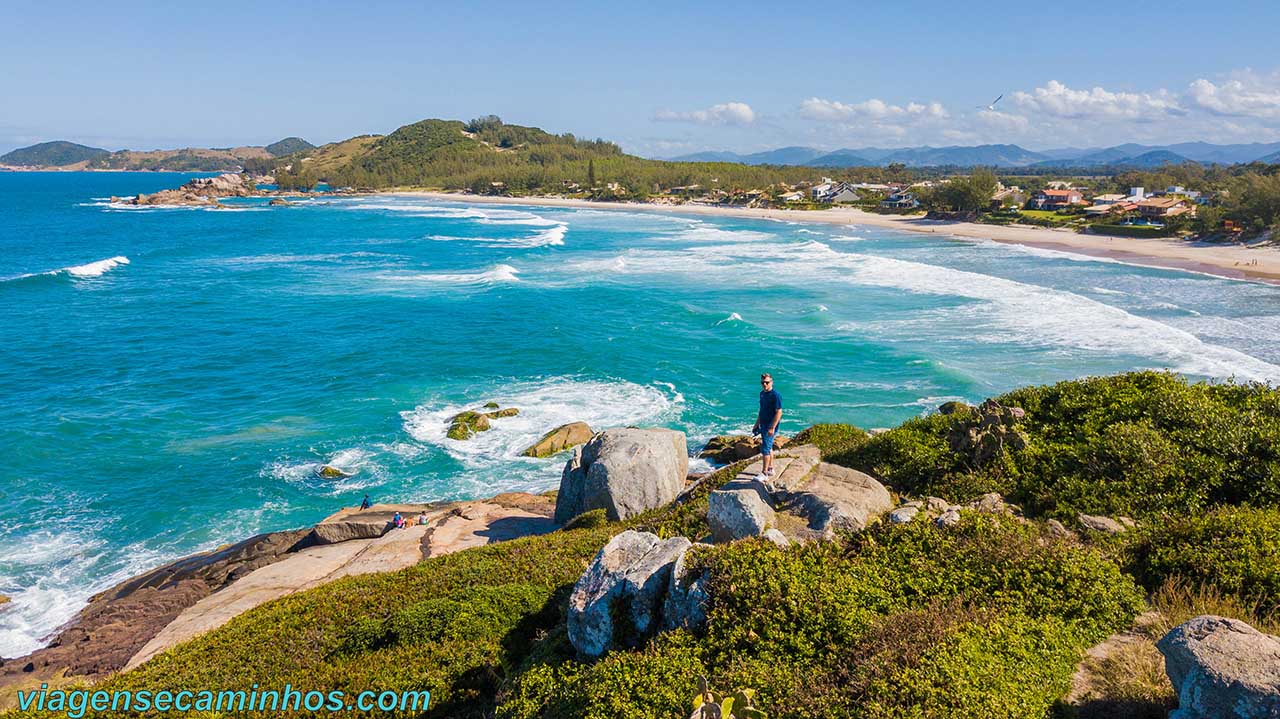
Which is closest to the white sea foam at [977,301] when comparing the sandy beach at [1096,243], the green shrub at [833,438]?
the sandy beach at [1096,243]

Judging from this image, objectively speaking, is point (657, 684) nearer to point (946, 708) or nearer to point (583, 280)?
point (946, 708)

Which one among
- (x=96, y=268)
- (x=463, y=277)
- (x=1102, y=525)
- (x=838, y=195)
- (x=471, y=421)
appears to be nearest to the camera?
(x=1102, y=525)

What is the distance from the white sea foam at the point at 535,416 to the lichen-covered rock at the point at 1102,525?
16.6 m

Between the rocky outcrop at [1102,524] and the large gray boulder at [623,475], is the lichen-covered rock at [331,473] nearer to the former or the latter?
the large gray boulder at [623,475]

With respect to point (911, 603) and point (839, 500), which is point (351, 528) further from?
point (911, 603)

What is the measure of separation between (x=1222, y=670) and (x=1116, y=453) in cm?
813

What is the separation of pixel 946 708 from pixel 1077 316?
144 feet

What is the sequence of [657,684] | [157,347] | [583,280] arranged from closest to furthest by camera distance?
[657,684] < [157,347] < [583,280]

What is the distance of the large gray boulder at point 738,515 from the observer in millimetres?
10008

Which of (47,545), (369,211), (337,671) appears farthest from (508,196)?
(337,671)

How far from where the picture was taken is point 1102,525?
1088 centimetres

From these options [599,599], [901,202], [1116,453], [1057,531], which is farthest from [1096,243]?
[599,599]

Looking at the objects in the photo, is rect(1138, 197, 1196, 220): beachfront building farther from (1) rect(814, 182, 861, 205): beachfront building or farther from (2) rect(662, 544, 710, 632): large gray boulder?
(2) rect(662, 544, 710, 632): large gray boulder

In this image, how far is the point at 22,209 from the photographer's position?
125312 mm
